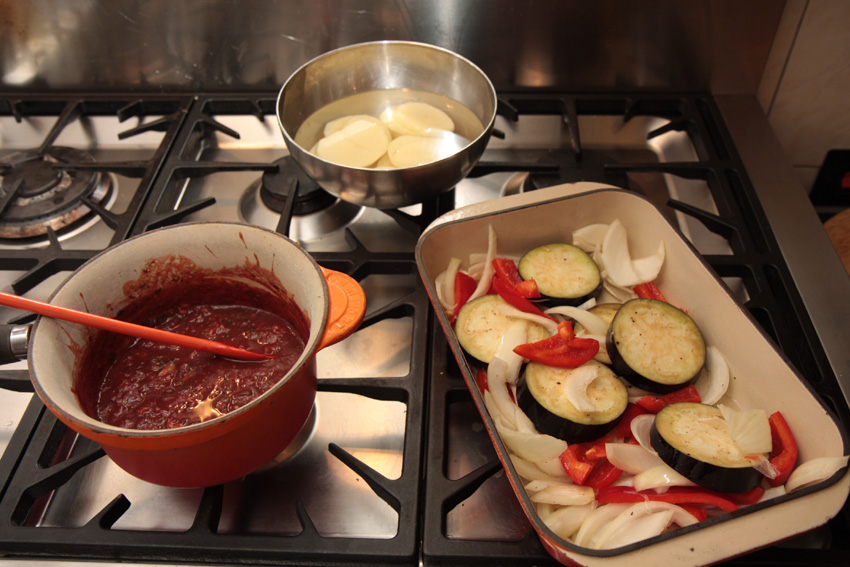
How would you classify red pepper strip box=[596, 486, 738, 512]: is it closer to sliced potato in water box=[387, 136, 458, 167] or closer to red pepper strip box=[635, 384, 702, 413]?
red pepper strip box=[635, 384, 702, 413]

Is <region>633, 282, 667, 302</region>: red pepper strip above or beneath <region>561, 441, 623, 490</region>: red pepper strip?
above

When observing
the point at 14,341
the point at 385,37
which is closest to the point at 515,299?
the point at 14,341

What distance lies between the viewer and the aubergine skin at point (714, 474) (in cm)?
72

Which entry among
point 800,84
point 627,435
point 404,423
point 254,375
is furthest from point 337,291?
point 800,84

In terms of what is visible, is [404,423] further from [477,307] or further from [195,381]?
[195,381]

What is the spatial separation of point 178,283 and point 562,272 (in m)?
0.61

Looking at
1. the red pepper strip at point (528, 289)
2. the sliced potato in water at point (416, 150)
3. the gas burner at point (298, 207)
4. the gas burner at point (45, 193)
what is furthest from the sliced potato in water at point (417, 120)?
the gas burner at point (45, 193)

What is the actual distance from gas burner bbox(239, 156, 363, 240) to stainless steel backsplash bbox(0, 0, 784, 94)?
36cm

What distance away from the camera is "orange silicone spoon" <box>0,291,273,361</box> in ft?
2.25

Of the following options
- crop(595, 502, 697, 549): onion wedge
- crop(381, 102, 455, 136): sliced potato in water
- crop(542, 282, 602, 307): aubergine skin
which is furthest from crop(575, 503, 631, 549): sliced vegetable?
crop(381, 102, 455, 136): sliced potato in water

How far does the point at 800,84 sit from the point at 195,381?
145 cm

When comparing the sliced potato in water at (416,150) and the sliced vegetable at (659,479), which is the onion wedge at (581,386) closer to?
the sliced vegetable at (659,479)

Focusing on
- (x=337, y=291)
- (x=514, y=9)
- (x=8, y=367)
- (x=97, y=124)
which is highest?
(x=514, y=9)

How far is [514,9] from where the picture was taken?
1.34m
